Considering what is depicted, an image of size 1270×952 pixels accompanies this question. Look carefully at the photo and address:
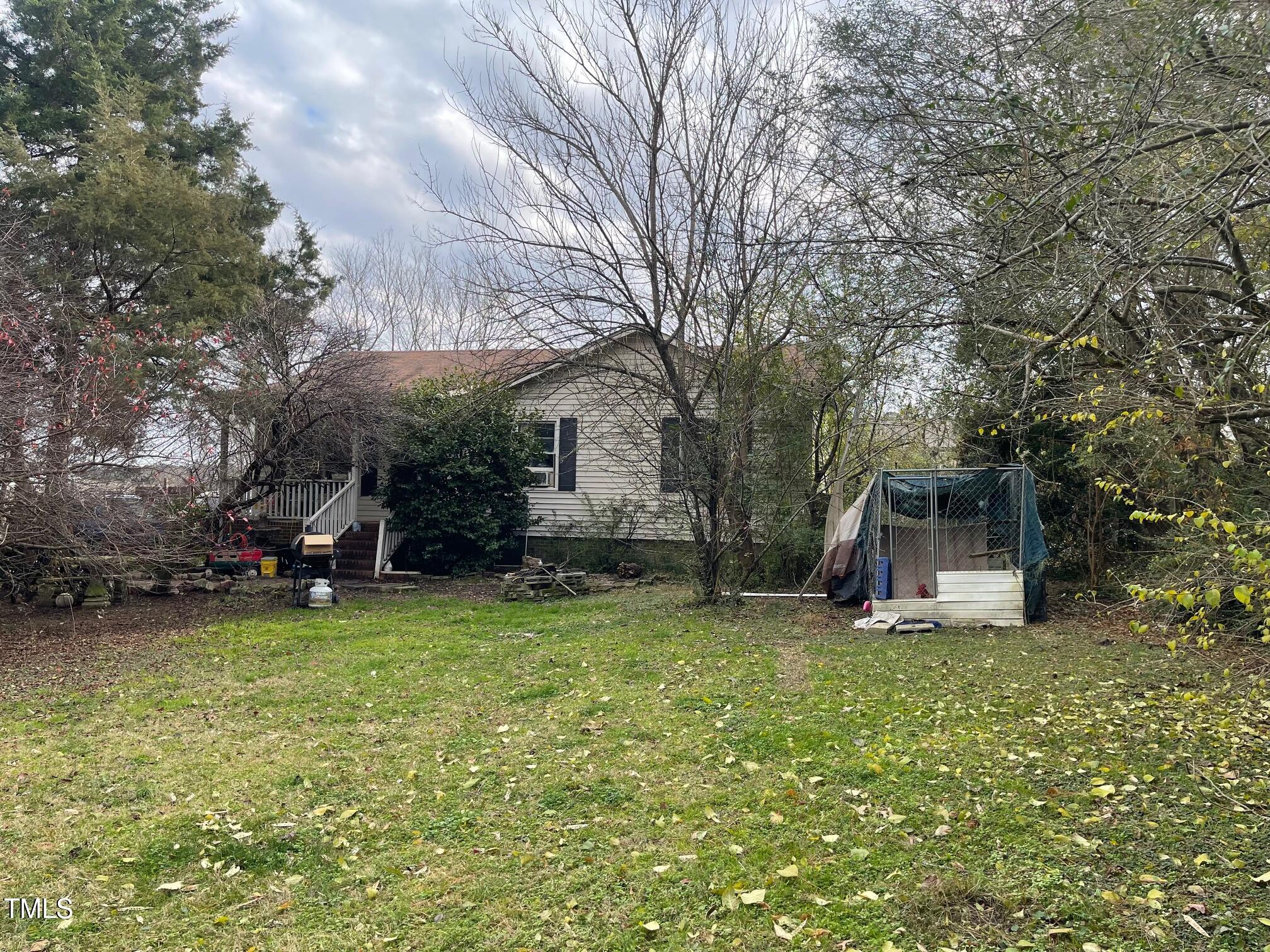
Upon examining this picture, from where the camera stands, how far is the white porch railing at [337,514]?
15.6 meters

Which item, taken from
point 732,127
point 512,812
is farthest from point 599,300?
point 512,812

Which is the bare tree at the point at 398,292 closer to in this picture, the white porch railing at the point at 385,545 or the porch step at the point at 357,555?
the porch step at the point at 357,555

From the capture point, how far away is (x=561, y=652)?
28.1 feet

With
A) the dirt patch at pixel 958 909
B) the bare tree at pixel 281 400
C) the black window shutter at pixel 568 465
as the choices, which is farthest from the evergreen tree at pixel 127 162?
the dirt patch at pixel 958 909

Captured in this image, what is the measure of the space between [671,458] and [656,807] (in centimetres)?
702

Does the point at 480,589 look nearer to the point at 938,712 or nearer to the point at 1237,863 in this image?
the point at 938,712

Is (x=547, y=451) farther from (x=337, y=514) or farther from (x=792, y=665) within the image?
(x=792, y=665)

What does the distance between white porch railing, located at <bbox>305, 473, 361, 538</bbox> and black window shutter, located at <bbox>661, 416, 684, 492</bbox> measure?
7661 millimetres

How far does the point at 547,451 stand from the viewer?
1720 cm

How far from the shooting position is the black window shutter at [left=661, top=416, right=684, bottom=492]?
35.7ft

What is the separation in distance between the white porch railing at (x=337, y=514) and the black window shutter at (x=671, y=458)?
7.66m

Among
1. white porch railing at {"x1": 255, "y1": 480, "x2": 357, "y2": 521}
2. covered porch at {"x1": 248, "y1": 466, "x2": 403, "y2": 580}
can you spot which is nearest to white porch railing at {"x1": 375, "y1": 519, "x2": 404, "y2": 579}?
covered porch at {"x1": 248, "y1": 466, "x2": 403, "y2": 580}

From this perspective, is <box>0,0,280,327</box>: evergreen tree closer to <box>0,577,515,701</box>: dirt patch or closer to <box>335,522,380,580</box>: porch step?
<box>335,522,380,580</box>: porch step

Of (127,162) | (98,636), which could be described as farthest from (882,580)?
(127,162)
